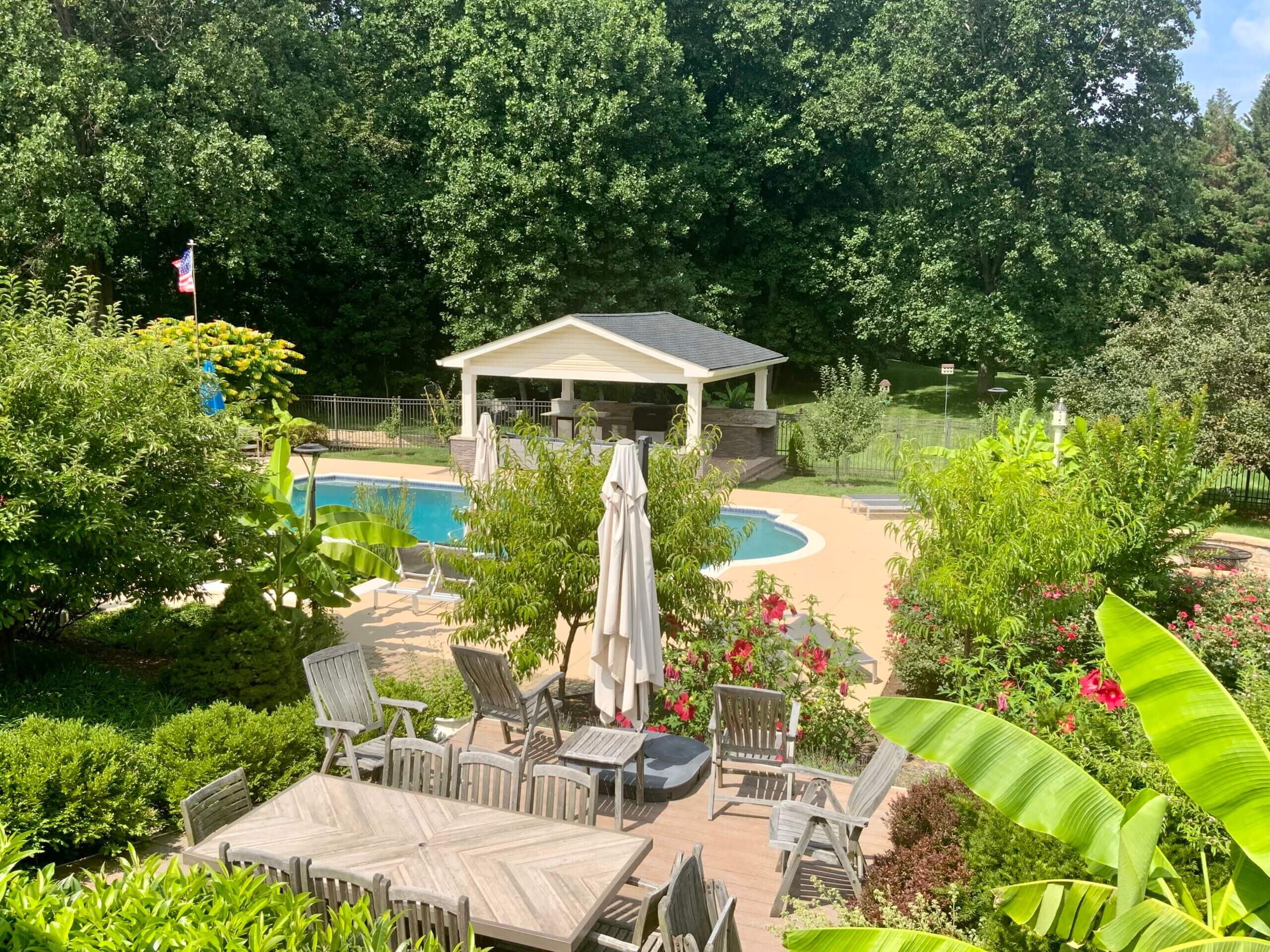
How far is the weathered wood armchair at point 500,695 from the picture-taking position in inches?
308

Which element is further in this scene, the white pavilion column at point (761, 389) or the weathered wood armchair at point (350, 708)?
the white pavilion column at point (761, 389)

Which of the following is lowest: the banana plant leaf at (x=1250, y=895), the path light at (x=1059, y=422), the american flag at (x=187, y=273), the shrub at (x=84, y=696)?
the shrub at (x=84, y=696)

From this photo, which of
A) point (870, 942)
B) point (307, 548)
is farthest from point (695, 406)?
point (870, 942)

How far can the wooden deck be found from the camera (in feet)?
19.9

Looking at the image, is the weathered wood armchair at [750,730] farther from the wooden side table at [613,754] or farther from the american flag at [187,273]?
the american flag at [187,273]

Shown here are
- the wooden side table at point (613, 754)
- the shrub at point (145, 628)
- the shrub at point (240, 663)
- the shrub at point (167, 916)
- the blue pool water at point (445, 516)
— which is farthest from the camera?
the blue pool water at point (445, 516)

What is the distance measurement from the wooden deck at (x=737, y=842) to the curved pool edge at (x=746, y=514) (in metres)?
2.88

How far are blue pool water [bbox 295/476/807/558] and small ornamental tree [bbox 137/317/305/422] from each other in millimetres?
3428

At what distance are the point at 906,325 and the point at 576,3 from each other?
16.4 metres

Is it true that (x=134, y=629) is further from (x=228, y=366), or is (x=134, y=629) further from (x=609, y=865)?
(x=228, y=366)

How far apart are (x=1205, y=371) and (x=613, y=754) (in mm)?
18174

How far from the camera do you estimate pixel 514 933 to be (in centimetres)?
473

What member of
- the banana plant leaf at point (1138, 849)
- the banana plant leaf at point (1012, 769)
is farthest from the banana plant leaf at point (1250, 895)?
the banana plant leaf at point (1138, 849)

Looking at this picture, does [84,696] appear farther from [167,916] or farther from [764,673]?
[764,673]
